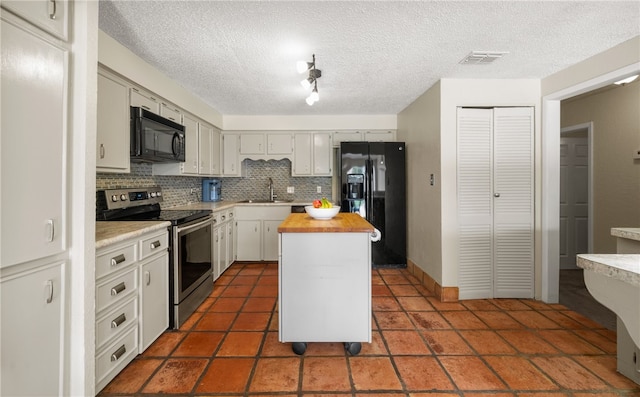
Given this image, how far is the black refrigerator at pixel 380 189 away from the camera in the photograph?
160 inches

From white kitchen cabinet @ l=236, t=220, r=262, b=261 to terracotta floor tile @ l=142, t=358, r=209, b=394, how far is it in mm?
2373

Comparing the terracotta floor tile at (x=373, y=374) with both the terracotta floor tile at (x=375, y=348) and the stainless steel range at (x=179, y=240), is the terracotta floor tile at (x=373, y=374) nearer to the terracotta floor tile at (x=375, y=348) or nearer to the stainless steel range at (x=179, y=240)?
the terracotta floor tile at (x=375, y=348)

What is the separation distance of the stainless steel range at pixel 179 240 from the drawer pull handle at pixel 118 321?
Answer: 0.51 m

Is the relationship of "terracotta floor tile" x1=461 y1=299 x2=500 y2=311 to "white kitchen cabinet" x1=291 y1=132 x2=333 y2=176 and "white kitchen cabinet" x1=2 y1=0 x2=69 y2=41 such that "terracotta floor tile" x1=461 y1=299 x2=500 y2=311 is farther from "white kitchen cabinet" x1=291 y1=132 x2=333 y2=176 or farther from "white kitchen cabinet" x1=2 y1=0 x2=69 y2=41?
"white kitchen cabinet" x1=2 y1=0 x2=69 y2=41

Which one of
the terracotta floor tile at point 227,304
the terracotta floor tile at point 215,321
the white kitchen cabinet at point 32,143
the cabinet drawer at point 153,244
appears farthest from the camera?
the terracotta floor tile at point 227,304

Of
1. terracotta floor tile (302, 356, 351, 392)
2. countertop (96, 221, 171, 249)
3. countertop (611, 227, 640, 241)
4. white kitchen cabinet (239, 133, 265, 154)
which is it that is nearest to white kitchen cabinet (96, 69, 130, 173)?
countertop (96, 221, 171, 249)

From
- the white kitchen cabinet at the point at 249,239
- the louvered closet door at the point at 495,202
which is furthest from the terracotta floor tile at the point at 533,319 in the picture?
the white kitchen cabinet at the point at 249,239

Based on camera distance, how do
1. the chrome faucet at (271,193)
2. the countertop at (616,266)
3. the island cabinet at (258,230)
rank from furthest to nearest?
the chrome faucet at (271,193) < the island cabinet at (258,230) < the countertop at (616,266)

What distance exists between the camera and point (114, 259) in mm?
1716

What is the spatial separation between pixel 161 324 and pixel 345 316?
145cm

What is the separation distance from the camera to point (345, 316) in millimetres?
2020

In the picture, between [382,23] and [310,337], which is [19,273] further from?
[382,23]

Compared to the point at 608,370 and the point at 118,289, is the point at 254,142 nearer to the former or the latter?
Result: the point at 118,289

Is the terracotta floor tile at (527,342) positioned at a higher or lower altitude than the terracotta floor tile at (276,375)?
higher
